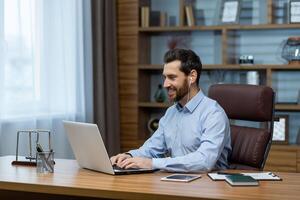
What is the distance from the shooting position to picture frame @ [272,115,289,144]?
187 inches

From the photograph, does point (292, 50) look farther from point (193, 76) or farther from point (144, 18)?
point (193, 76)

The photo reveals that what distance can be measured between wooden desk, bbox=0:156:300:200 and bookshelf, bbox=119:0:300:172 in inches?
97.0

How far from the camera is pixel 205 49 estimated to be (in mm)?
5266

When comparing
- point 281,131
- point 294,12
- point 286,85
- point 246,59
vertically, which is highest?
point 294,12

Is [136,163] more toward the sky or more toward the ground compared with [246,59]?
more toward the ground

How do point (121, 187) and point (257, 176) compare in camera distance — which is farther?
point (257, 176)

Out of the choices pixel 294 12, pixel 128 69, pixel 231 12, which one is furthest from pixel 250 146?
pixel 128 69

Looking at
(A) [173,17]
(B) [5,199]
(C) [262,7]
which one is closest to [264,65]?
(C) [262,7]

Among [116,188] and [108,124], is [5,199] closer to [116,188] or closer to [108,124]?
[116,188]

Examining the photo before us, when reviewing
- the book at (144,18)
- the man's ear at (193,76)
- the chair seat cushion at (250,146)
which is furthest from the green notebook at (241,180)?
the book at (144,18)

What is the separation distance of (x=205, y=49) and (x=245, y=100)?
226cm

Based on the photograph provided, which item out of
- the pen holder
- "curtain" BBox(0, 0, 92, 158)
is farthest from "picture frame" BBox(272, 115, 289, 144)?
the pen holder

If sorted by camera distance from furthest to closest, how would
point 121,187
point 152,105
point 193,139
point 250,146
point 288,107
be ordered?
point 152,105
point 288,107
point 250,146
point 193,139
point 121,187

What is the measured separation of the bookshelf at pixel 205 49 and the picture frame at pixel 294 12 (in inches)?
4.1
